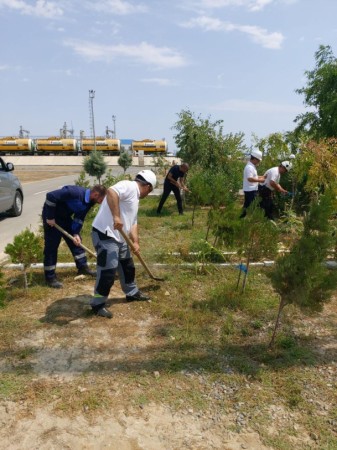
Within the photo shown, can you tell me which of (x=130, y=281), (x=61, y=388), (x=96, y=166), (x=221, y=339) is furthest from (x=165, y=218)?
(x=96, y=166)

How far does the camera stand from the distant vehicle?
850 centimetres

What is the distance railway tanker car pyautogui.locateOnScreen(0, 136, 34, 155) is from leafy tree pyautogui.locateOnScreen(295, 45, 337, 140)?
42481mm

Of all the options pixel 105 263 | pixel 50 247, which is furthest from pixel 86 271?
pixel 105 263

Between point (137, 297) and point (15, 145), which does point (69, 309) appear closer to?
point (137, 297)

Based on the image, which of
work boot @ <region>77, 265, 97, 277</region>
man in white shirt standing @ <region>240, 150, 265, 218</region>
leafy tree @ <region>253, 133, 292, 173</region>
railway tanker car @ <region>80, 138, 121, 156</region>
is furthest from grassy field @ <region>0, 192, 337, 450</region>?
railway tanker car @ <region>80, 138, 121, 156</region>

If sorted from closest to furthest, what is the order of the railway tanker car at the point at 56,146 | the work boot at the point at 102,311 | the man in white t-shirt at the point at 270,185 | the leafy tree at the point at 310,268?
the leafy tree at the point at 310,268 < the work boot at the point at 102,311 < the man in white t-shirt at the point at 270,185 < the railway tanker car at the point at 56,146

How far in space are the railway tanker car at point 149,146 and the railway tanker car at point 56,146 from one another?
326 inches

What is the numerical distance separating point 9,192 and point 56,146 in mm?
42688

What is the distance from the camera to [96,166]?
55.0ft

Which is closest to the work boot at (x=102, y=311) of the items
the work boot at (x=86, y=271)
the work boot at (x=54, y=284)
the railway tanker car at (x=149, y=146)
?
the work boot at (x=54, y=284)

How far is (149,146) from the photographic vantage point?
51.0m

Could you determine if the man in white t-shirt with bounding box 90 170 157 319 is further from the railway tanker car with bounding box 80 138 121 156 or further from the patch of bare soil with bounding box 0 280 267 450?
the railway tanker car with bounding box 80 138 121 156

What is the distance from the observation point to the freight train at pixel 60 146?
47531mm

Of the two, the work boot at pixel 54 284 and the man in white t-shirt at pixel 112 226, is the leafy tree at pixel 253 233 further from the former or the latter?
the work boot at pixel 54 284
